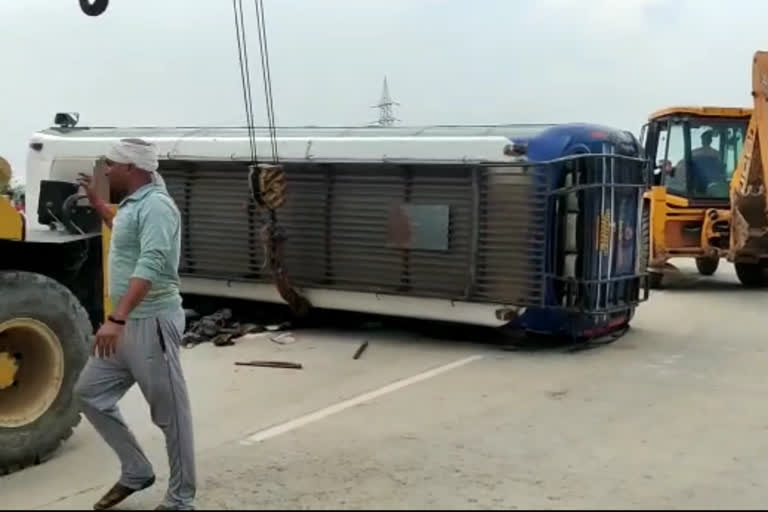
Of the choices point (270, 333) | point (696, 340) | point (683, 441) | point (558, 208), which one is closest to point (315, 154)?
point (270, 333)

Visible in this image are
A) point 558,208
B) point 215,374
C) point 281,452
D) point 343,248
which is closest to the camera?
point 281,452

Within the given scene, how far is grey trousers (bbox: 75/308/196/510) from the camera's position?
4.49 m

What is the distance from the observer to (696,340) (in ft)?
32.6

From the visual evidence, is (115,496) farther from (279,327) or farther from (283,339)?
(279,327)

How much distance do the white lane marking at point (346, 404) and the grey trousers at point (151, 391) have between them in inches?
59.5

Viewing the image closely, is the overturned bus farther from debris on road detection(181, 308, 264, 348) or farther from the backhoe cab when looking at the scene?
the backhoe cab

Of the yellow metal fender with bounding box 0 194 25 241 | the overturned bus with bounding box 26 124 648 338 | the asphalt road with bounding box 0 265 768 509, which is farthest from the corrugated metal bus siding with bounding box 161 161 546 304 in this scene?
the yellow metal fender with bounding box 0 194 25 241

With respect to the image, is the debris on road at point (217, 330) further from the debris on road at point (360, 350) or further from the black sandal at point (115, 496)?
the black sandal at point (115, 496)

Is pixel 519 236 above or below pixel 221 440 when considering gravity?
above

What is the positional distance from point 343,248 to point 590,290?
8.01ft

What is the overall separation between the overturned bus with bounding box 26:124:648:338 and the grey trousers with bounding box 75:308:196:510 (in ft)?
15.0

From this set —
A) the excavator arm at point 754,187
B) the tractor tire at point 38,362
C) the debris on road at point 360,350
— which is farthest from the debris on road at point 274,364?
the excavator arm at point 754,187

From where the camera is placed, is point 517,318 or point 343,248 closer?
point 517,318

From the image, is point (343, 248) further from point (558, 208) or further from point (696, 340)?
point (696, 340)
